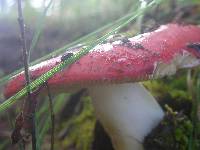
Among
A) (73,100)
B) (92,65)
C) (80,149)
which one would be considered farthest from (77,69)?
(73,100)

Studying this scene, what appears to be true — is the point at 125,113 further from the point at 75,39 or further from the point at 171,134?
the point at 75,39

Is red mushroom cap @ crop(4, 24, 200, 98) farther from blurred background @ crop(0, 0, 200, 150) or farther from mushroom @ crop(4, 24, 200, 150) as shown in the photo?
blurred background @ crop(0, 0, 200, 150)

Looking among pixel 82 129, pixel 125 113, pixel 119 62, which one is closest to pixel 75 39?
pixel 82 129

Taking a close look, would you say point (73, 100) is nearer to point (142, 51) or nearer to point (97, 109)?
point (97, 109)

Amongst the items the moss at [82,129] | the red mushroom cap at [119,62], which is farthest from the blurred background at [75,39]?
the red mushroom cap at [119,62]

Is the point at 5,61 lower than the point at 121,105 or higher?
lower

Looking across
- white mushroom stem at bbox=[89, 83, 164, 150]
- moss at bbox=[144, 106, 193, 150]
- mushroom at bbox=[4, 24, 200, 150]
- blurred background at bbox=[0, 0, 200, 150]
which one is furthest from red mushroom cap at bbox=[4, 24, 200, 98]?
moss at bbox=[144, 106, 193, 150]
